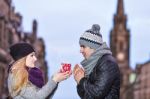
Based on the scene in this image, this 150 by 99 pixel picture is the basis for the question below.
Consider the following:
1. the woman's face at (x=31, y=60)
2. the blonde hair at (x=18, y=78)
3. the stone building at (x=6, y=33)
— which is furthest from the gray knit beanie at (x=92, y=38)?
the stone building at (x=6, y=33)

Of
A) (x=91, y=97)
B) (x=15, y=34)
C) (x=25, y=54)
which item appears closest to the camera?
(x=91, y=97)

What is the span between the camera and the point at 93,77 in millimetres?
7230

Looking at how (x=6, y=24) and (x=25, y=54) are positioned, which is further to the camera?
(x=6, y=24)

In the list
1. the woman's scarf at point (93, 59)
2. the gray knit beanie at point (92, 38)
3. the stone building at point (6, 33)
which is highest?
the gray knit beanie at point (92, 38)

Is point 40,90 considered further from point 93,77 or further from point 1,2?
point 1,2

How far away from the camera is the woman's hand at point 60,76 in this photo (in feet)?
24.2

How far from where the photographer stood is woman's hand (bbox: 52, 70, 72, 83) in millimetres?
7367

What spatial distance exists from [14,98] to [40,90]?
0.33 metres

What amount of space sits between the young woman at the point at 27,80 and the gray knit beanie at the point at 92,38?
0.40 m

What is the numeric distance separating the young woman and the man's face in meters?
0.28

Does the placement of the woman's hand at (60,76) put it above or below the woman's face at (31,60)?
below

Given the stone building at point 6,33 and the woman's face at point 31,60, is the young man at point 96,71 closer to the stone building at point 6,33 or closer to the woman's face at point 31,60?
the woman's face at point 31,60

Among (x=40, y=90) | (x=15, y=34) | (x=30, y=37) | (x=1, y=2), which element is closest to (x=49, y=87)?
(x=40, y=90)

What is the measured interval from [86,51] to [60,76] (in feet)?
1.35
